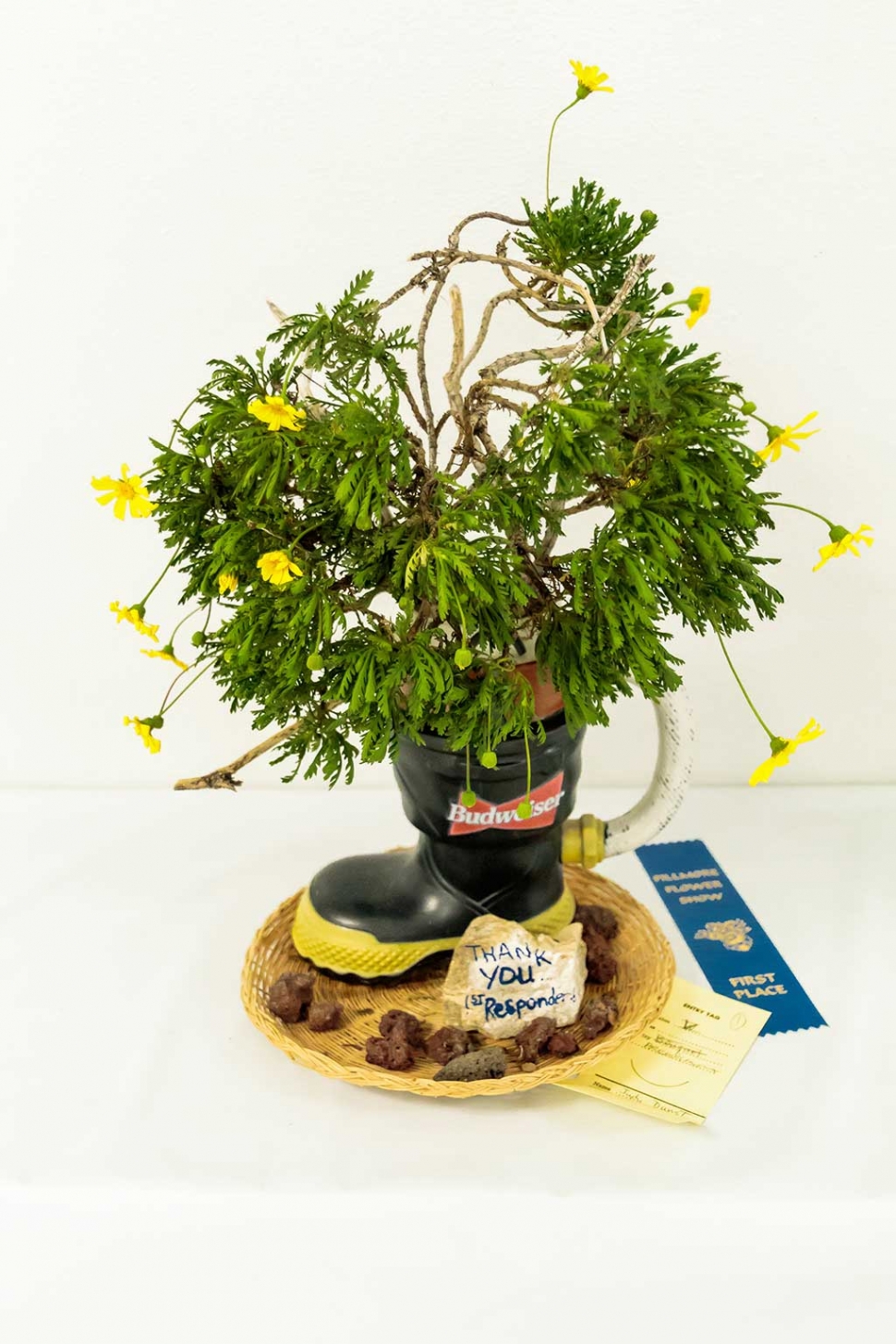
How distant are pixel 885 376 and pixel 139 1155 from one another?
1243 mm

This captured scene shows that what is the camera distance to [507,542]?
A: 112 centimetres

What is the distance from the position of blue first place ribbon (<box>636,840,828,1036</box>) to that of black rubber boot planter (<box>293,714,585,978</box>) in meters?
0.18

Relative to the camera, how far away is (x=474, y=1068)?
1194 millimetres

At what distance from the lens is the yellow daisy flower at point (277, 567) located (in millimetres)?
1040

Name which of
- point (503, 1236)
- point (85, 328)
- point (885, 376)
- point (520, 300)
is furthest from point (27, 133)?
point (503, 1236)

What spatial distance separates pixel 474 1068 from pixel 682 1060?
0.21m

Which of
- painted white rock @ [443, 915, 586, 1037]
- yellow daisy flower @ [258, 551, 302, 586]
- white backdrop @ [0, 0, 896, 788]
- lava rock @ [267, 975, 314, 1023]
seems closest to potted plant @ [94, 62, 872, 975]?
yellow daisy flower @ [258, 551, 302, 586]

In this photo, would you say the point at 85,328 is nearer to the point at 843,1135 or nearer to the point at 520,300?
the point at 520,300

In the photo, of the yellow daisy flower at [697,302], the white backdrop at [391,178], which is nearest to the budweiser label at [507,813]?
the yellow daisy flower at [697,302]

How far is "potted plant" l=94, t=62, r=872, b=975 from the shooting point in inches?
40.8

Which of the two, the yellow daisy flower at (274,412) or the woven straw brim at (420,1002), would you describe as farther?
the woven straw brim at (420,1002)

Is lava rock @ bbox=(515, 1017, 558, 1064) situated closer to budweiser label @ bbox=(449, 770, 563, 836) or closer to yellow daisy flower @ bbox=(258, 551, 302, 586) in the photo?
budweiser label @ bbox=(449, 770, 563, 836)

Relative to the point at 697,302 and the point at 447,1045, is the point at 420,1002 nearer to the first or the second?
the point at 447,1045

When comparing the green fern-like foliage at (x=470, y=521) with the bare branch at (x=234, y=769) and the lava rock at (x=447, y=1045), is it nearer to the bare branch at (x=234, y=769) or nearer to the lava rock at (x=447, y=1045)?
the bare branch at (x=234, y=769)
